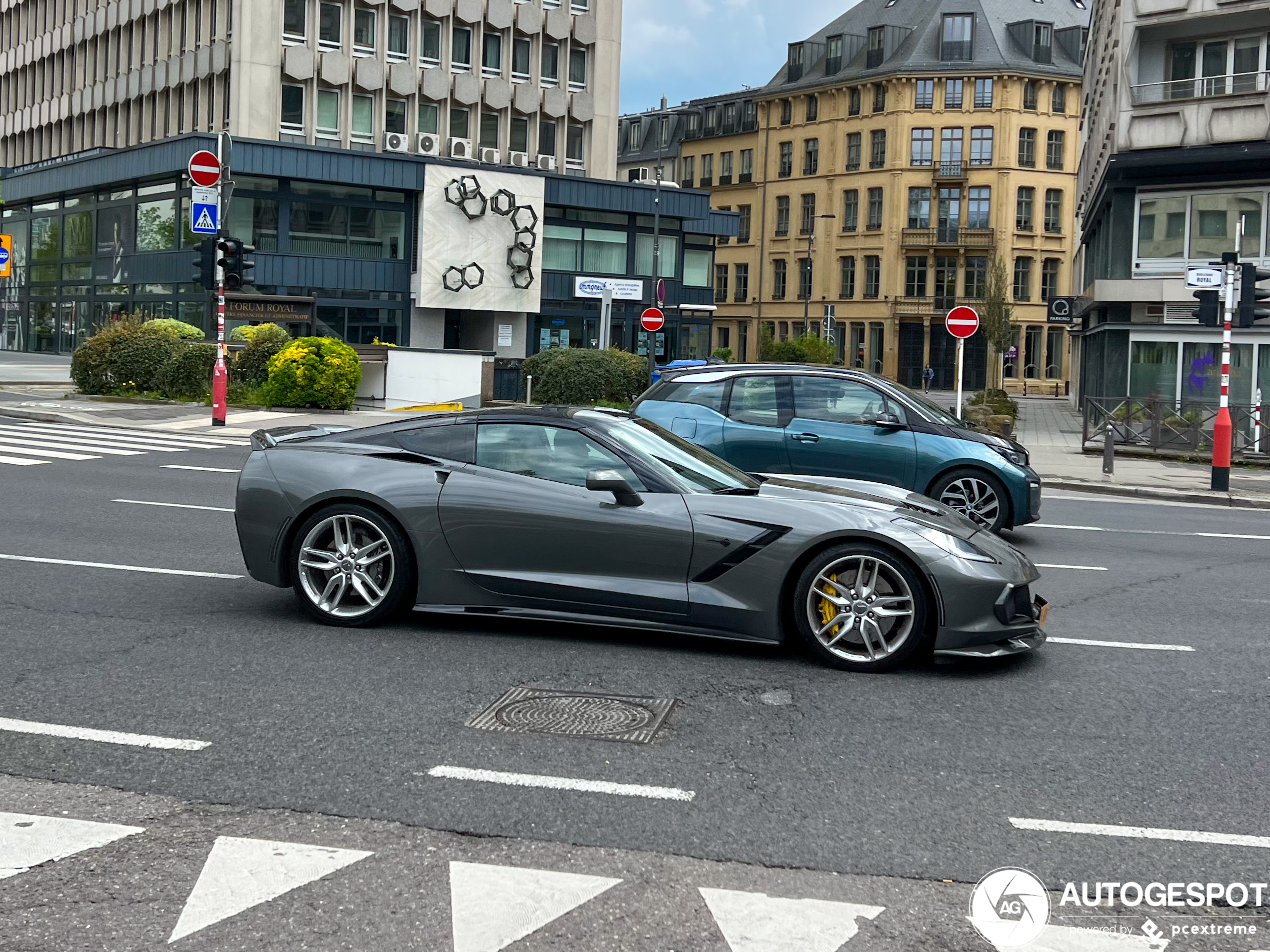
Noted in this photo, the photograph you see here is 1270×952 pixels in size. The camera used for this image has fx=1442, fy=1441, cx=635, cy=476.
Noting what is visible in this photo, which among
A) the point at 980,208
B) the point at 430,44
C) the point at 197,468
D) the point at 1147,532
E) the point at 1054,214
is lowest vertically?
the point at 1147,532

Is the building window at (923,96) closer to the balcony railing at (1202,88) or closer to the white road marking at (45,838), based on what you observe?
the balcony railing at (1202,88)

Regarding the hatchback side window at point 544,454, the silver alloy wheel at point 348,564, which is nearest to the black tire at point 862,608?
the hatchback side window at point 544,454

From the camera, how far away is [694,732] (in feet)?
20.4

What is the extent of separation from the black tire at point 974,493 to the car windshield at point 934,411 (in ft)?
1.61

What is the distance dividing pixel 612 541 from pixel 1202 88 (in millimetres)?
29747

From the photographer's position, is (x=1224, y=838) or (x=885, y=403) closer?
(x=1224, y=838)

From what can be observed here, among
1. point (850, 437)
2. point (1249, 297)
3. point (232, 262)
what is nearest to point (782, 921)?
point (850, 437)

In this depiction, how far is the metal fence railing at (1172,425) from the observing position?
25.6m

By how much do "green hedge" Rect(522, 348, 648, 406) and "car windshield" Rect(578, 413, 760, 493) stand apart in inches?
903

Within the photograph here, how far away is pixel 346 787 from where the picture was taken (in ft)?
17.5

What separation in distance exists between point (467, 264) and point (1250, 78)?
97.2ft

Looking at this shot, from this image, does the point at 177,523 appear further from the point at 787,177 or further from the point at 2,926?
the point at 787,177

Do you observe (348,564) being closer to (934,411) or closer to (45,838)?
(45,838)

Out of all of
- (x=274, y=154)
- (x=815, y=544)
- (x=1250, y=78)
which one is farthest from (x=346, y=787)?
(x=274, y=154)
